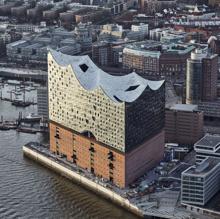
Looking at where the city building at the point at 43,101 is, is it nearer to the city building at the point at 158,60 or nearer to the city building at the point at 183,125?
the city building at the point at 183,125

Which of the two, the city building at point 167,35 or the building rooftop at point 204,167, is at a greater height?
the city building at point 167,35

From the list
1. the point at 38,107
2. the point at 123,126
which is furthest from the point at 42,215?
the point at 38,107

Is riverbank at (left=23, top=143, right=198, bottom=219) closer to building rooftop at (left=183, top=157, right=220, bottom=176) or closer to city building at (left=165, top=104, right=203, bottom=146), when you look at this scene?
building rooftop at (left=183, top=157, right=220, bottom=176)

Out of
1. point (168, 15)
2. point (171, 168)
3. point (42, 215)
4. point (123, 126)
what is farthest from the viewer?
point (168, 15)

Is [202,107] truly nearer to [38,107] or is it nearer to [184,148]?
[184,148]

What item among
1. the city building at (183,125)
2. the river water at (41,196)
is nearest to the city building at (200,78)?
the city building at (183,125)

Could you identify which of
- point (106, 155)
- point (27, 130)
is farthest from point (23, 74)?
point (106, 155)
